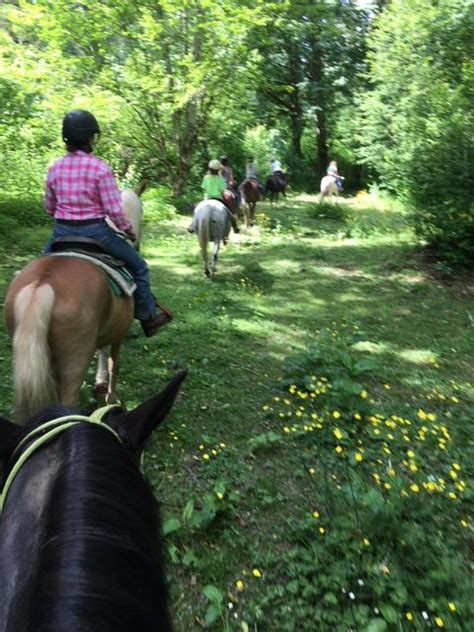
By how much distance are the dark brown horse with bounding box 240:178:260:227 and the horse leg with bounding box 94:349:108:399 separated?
9.73 m

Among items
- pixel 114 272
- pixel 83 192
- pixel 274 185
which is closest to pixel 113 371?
pixel 114 272

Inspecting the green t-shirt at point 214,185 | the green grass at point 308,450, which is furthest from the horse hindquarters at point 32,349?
the green t-shirt at point 214,185

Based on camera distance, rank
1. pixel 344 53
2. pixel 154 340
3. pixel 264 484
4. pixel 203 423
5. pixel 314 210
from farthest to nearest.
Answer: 1. pixel 344 53
2. pixel 314 210
3. pixel 154 340
4. pixel 203 423
5. pixel 264 484

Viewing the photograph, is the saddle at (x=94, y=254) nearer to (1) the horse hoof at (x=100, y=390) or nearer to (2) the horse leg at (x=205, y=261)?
(1) the horse hoof at (x=100, y=390)

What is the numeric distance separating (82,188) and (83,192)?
3 centimetres

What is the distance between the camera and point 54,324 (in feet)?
9.37

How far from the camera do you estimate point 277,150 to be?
25031 mm

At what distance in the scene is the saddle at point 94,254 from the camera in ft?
11.0

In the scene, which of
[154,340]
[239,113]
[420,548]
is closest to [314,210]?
[239,113]

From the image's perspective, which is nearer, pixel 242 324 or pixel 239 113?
pixel 242 324

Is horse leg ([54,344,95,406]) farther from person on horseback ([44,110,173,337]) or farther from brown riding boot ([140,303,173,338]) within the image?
brown riding boot ([140,303,173,338])

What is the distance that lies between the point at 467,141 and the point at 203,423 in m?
7.17

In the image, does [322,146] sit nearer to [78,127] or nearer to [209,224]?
[209,224]

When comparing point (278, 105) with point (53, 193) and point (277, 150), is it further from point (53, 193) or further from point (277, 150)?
point (53, 193)
